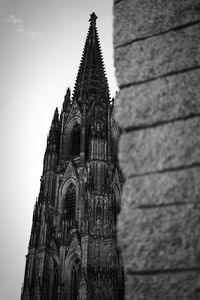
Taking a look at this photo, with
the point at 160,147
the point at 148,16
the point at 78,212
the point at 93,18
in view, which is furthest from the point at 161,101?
the point at 93,18

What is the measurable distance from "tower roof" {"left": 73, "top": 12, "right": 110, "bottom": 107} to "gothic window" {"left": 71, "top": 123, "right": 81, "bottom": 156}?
2305 mm

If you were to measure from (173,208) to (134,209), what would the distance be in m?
0.23

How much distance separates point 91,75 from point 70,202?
13.8 m

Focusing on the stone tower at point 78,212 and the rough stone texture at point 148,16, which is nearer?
the rough stone texture at point 148,16

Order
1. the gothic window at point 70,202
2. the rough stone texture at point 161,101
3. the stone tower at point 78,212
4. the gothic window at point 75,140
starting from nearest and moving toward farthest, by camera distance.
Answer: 1. the rough stone texture at point 161,101
2. the stone tower at point 78,212
3. the gothic window at point 70,202
4. the gothic window at point 75,140

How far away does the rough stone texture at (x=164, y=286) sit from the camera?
175 cm

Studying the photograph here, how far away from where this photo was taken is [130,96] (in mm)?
2295

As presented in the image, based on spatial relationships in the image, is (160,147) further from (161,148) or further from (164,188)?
(164,188)

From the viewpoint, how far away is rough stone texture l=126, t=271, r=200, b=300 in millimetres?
1747

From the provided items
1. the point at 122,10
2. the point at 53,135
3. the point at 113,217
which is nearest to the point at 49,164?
the point at 53,135

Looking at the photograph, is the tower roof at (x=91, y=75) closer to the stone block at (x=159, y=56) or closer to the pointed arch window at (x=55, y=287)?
the pointed arch window at (x=55, y=287)

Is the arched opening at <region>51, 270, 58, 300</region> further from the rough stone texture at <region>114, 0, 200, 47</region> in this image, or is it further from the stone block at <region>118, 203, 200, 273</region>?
the rough stone texture at <region>114, 0, 200, 47</region>

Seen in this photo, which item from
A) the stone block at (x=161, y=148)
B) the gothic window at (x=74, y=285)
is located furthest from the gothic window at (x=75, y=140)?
the stone block at (x=161, y=148)

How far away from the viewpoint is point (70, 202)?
22.8m
